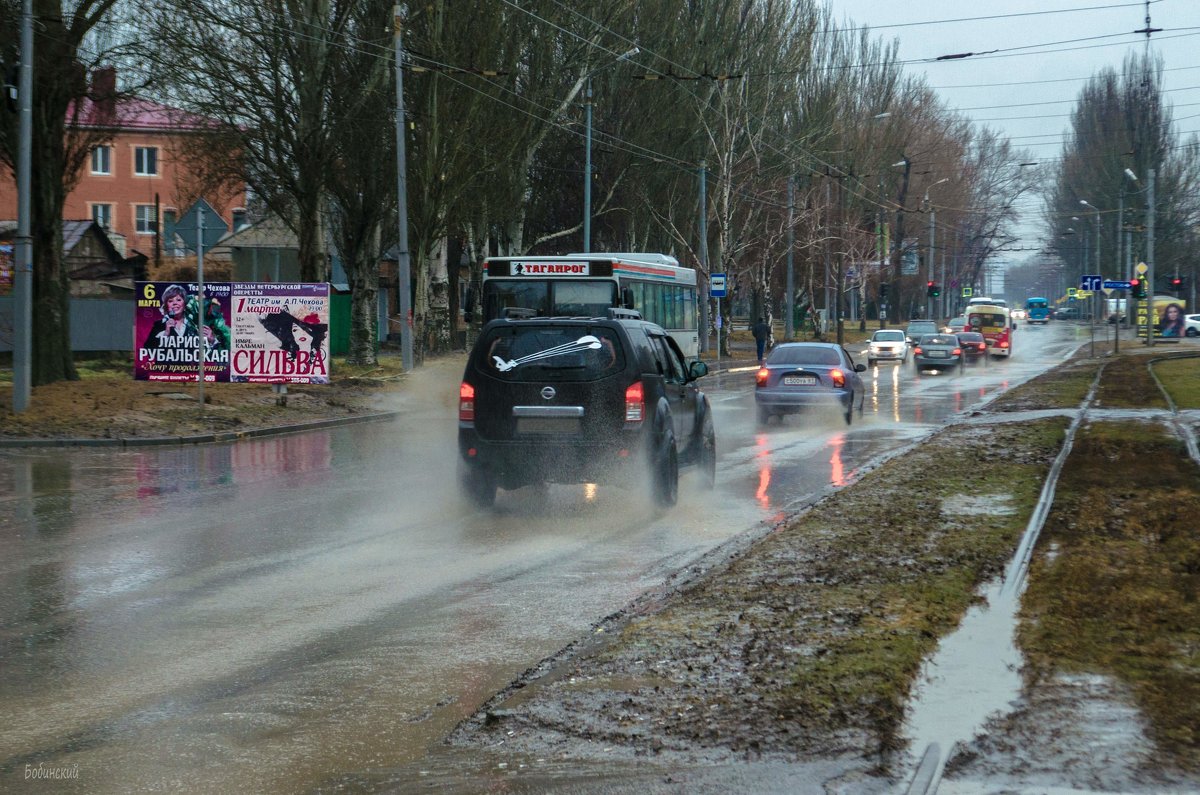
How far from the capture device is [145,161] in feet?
257

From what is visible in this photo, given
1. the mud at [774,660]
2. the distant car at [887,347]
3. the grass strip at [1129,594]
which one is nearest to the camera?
the mud at [774,660]

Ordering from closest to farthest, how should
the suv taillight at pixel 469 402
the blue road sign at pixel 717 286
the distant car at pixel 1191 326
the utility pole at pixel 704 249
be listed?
1. the suv taillight at pixel 469 402
2. the blue road sign at pixel 717 286
3. the utility pole at pixel 704 249
4. the distant car at pixel 1191 326

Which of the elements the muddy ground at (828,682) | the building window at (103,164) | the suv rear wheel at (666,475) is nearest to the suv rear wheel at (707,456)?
the suv rear wheel at (666,475)

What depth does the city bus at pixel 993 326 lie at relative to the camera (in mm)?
59750

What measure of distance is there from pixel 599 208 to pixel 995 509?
4442cm

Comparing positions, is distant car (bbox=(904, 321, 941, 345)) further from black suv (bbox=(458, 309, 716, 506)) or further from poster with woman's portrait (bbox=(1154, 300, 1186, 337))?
black suv (bbox=(458, 309, 716, 506))

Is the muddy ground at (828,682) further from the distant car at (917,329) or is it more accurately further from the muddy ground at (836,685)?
the distant car at (917,329)

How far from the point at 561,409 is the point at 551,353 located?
52cm

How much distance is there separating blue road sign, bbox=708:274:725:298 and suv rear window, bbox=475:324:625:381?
3649cm

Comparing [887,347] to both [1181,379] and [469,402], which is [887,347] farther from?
[469,402]

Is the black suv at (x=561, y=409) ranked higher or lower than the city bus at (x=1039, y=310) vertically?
lower

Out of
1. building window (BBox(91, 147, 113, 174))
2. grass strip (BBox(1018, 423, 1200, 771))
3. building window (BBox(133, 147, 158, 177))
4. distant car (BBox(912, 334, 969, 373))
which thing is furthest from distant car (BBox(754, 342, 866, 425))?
building window (BBox(133, 147, 158, 177))

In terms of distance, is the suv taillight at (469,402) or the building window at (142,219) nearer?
the suv taillight at (469,402)

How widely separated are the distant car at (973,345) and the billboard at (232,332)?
35.8 m
